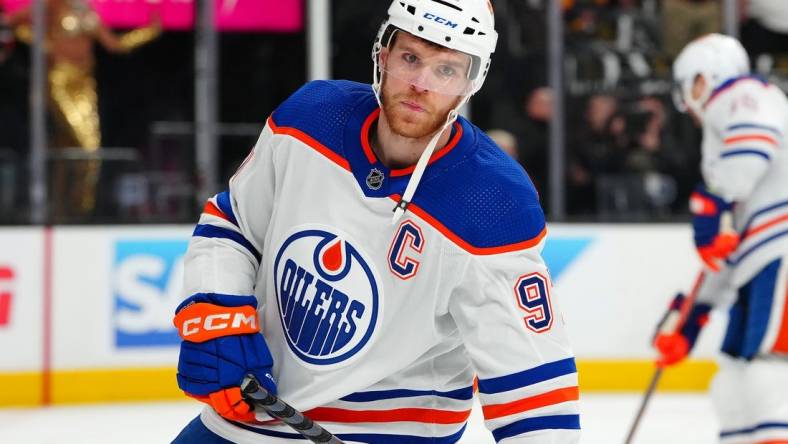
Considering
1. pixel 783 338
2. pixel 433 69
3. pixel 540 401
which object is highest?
pixel 433 69

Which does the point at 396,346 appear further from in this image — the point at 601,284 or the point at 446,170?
the point at 601,284

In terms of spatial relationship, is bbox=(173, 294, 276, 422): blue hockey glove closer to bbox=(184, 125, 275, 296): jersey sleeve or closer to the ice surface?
bbox=(184, 125, 275, 296): jersey sleeve

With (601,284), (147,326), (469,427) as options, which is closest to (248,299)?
(469,427)

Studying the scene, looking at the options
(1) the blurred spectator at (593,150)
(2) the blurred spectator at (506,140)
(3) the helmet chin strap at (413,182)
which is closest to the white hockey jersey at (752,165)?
(3) the helmet chin strap at (413,182)

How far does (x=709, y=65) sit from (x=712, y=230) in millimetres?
388

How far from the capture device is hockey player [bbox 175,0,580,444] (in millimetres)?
1386

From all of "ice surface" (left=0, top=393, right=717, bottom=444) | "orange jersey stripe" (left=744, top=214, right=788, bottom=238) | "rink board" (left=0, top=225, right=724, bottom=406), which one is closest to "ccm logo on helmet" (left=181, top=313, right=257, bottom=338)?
"orange jersey stripe" (left=744, top=214, right=788, bottom=238)

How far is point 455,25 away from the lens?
1421 millimetres

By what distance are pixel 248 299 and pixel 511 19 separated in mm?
4610

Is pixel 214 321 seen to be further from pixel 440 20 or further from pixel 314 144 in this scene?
Result: pixel 440 20

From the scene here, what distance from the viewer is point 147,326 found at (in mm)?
4422

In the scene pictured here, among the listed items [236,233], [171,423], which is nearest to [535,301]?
→ [236,233]

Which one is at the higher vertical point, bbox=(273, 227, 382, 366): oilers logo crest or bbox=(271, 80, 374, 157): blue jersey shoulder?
bbox=(271, 80, 374, 157): blue jersey shoulder

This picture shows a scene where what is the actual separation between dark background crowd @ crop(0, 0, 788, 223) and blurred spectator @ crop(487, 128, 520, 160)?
0.08 feet
